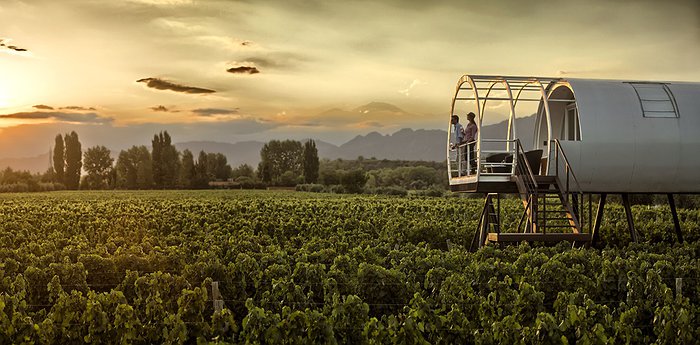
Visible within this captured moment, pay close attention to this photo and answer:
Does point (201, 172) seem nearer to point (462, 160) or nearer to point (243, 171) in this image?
point (243, 171)

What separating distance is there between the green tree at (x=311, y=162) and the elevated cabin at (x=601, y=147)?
115 m

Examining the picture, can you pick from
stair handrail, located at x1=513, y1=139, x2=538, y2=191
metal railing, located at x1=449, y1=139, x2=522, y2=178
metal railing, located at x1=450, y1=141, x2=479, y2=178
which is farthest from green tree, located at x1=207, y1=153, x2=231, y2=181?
stair handrail, located at x1=513, y1=139, x2=538, y2=191

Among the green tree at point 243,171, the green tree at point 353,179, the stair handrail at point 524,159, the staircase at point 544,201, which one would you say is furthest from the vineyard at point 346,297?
the green tree at point 243,171

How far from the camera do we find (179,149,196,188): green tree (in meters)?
129

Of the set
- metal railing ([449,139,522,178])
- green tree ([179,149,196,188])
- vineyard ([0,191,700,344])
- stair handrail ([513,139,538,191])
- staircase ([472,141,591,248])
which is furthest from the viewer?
green tree ([179,149,196,188])

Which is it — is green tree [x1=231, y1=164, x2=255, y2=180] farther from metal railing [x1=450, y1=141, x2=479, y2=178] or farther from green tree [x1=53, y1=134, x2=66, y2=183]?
metal railing [x1=450, y1=141, x2=479, y2=178]

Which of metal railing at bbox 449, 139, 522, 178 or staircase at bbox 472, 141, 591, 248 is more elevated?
metal railing at bbox 449, 139, 522, 178

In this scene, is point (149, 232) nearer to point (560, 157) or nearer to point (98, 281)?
point (98, 281)

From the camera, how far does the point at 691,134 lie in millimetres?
22797

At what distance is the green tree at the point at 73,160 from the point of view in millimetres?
139200

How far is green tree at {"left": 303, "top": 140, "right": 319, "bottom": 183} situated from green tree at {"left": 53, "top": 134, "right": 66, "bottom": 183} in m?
43.3

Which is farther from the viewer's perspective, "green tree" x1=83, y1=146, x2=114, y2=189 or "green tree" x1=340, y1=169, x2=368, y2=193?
"green tree" x1=83, y1=146, x2=114, y2=189

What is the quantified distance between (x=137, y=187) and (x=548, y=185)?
119 meters

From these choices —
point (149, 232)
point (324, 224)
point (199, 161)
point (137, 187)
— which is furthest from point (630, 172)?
point (199, 161)
